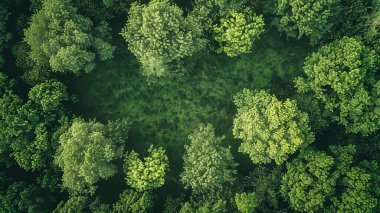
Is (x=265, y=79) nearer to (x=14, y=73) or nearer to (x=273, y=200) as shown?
(x=273, y=200)

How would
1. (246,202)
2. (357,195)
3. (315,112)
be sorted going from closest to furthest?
(357,195) < (246,202) < (315,112)

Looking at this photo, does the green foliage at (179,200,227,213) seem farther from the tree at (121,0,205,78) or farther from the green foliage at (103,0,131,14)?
the green foliage at (103,0,131,14)

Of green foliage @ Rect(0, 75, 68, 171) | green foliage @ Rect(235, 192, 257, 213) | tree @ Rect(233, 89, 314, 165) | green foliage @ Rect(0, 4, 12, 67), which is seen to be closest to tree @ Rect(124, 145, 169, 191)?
green foliage @ Rect(235, 192, 257, 213)

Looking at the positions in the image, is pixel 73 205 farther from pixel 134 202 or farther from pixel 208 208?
pixel 208 208

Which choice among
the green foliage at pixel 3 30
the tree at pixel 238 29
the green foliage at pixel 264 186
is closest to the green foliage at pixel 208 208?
the green foliage at pixel 264 186

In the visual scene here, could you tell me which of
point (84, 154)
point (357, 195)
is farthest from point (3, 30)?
point (357, 195)

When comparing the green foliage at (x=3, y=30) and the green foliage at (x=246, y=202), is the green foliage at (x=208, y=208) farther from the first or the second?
the green foliage at (x=3, y=30)

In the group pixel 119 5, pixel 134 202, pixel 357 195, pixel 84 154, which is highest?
pixel 119 5
